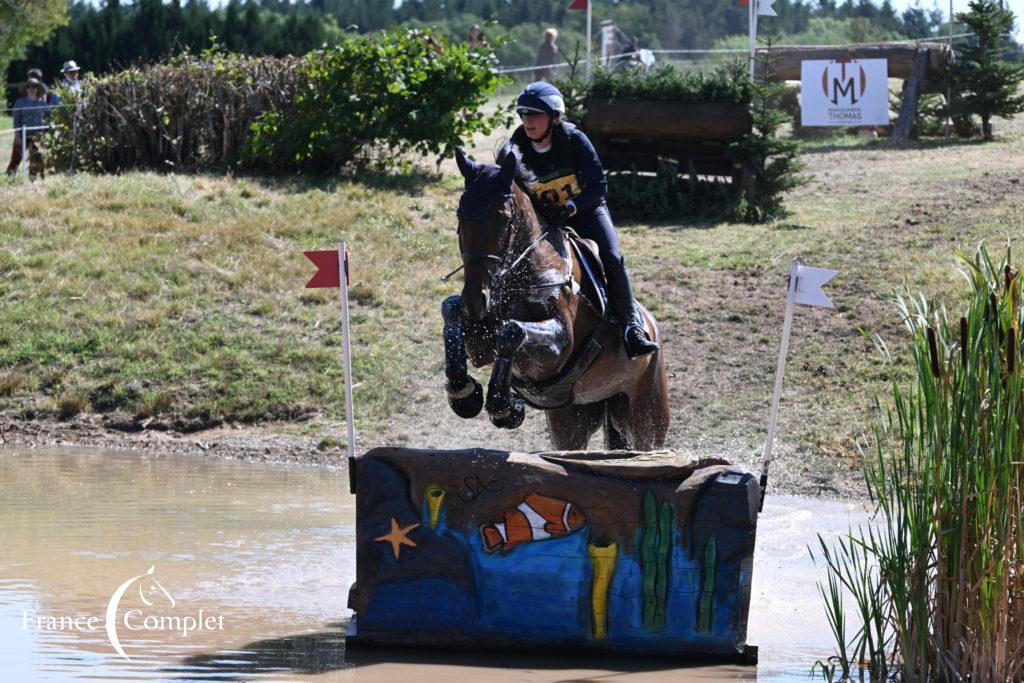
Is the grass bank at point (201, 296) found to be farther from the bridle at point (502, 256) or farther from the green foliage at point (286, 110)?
the bridle at point (502, 256)

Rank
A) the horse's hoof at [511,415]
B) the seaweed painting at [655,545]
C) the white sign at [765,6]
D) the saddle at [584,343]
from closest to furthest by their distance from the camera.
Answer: the seaweed painting at [655,545] < the horse's hoof at [511,415] < the saddle at [584,343] < the white sign at [765,6]

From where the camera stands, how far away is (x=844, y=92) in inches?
819

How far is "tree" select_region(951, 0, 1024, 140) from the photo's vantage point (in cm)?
1925

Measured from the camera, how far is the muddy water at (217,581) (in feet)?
18.4

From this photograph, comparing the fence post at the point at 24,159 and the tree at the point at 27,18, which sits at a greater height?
the tree at the point at 27,18

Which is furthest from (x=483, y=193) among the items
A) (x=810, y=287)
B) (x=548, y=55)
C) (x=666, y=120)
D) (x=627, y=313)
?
(x=548, y=55)

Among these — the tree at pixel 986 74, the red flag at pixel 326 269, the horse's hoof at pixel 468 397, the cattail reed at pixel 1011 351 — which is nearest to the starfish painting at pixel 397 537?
the horse's hoof at pixel 468 397

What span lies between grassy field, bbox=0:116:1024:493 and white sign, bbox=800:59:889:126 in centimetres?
420

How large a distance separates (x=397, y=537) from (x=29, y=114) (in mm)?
14630

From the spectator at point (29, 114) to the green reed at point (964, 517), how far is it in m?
14.7

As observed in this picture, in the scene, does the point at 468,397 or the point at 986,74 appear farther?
the point at 986,74

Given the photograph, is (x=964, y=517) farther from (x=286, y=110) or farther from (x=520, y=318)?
(x=286, y=110)

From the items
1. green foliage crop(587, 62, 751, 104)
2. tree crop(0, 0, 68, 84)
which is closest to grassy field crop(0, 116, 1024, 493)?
green foliage crop(587, 62, 751, 104)

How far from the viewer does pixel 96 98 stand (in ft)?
55.0
